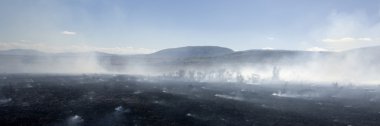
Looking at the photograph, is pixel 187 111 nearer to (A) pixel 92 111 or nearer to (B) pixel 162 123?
(B) pixel 162 123

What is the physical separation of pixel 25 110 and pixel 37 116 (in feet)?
60.9

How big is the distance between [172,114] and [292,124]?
5384 cm

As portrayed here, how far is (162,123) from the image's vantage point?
124312mm

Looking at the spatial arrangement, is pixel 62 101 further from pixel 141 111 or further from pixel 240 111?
pixel 240 111

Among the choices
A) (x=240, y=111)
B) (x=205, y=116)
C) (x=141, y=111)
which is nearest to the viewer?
(x=205, y=116)

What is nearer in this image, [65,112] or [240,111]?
[65,112]

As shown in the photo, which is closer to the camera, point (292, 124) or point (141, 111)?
point (292, 124)

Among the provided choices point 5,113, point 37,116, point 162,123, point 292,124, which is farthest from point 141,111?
point 292,124

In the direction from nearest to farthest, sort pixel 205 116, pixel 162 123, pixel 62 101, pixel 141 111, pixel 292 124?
1. pixel 162 123
2. pixel 292 124
3. pixel 205 116
4. pixel 141 111
5. pixel 62 101

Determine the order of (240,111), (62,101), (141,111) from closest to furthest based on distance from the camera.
→ (141,111) → (240,111) → (62,101)

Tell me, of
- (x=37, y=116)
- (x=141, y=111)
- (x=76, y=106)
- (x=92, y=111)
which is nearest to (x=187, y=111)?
(x=141, y=111)

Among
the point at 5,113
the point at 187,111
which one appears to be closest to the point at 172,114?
the point at 187,111

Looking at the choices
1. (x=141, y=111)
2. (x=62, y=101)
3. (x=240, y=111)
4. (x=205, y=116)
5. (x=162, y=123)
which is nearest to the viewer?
(x=162, y=123)

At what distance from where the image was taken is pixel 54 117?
417ft
